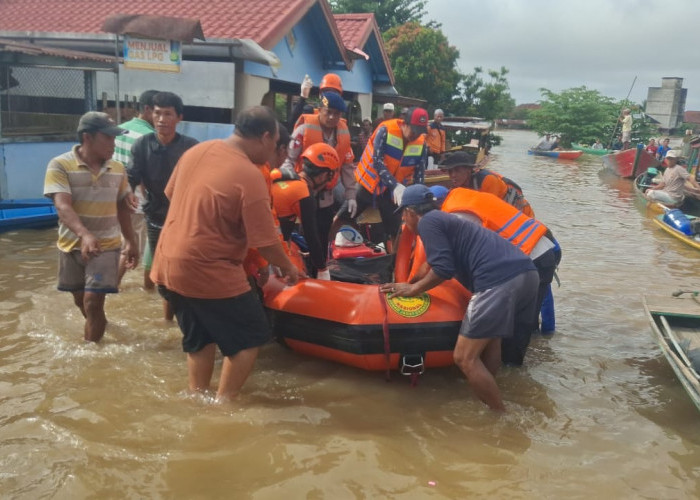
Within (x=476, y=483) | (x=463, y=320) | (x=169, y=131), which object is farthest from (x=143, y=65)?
(x=476, y=483)

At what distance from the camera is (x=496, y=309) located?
3461mm

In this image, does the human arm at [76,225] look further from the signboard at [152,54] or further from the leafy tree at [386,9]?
the leafy tree at [386,9]

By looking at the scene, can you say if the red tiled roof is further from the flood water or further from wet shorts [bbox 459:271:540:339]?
wet shorts [bbox 459:271:540:339]

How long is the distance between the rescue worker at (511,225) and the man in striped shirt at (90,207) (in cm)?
219

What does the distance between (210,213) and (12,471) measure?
1.52m

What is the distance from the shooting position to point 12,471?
283 cm

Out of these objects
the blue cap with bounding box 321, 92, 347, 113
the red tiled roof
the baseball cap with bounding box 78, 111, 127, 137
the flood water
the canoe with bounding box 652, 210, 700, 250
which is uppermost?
the red tiled roof

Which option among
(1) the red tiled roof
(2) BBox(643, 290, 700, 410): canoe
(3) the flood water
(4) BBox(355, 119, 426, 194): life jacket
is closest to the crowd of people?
(3) the flood water

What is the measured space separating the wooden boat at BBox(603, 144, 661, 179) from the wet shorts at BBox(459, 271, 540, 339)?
64.8ft

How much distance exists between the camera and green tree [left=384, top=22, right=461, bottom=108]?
24.6 m

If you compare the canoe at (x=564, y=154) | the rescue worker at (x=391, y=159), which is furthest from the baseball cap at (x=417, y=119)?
the canoe at (x=564, y=154)

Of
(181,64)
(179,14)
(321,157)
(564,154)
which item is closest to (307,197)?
(321,157)

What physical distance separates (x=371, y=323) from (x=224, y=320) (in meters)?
1.02

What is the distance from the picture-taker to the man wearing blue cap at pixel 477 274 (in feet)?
11.4
